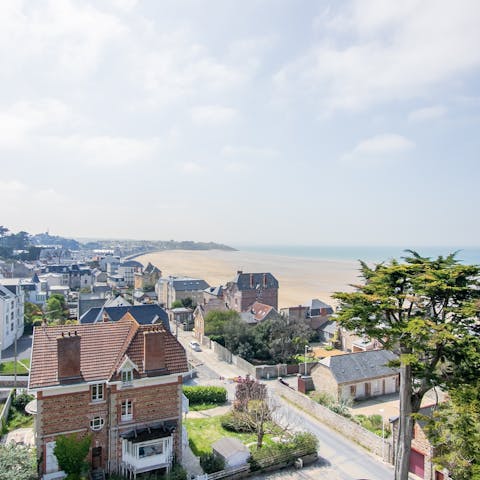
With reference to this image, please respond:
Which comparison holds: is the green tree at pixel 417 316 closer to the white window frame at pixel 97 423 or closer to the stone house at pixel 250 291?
the white window frame at pixel 97 423

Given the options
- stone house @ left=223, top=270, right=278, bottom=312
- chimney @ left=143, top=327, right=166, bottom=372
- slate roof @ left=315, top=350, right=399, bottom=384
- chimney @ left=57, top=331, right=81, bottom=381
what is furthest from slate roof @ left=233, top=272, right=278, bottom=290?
chimney @ left=57, top=331, right=81, bottom=381

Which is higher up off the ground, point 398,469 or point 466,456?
point 466,456

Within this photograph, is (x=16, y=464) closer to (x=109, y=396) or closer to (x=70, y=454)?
(x=70, y=454)

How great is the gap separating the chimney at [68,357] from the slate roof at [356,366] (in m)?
24.6

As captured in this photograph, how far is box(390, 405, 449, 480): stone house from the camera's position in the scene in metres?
25.5

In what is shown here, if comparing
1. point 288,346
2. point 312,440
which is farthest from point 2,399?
point 288,346

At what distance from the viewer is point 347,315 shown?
22.2 m

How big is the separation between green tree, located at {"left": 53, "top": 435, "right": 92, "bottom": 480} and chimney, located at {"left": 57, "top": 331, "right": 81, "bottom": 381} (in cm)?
352

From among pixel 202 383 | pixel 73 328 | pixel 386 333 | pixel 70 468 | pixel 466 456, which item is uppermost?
pixel 386 333

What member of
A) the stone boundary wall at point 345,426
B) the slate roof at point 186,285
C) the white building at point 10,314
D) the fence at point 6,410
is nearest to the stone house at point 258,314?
the slate roof at point 186,285

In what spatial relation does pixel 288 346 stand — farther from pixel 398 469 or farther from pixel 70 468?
pixel 70 468

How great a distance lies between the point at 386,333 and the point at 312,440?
41.7ft

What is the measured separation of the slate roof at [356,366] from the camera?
40081 millimetres

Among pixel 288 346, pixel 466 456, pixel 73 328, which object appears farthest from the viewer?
pixel 288 346
